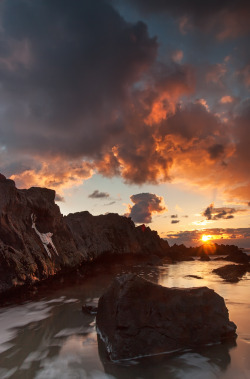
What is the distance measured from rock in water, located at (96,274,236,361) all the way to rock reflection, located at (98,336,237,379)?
20cm

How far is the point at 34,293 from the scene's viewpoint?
12.2 meters

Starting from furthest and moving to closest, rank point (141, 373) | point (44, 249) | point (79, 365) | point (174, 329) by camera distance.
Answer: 1. point (44, 249)
2. point (174, 329)
3. point (79, 365)
4. point (141, 373)

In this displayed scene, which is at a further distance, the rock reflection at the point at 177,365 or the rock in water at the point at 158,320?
the rock in water at the point at 158,320

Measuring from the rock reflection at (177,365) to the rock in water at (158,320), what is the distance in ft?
0.64

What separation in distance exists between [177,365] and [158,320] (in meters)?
0.99

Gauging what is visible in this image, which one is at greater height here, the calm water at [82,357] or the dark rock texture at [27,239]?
the dark rock texture at [27,239]

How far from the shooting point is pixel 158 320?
5.53 metres

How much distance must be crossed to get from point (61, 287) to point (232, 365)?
37.6ft

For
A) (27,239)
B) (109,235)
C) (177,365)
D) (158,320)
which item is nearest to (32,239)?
(27,239)

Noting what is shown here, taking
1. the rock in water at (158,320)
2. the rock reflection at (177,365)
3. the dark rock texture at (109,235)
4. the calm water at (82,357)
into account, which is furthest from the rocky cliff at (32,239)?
the rock reflection at (177,365)

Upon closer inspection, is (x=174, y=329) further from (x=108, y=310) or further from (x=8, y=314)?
(x=8, y=314)

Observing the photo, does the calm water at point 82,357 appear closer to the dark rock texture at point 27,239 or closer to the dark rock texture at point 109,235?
the dark rock texture at point 27,239

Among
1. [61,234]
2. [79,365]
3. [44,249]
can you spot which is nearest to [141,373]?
[79,365]

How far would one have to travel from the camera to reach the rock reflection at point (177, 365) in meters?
4.35
